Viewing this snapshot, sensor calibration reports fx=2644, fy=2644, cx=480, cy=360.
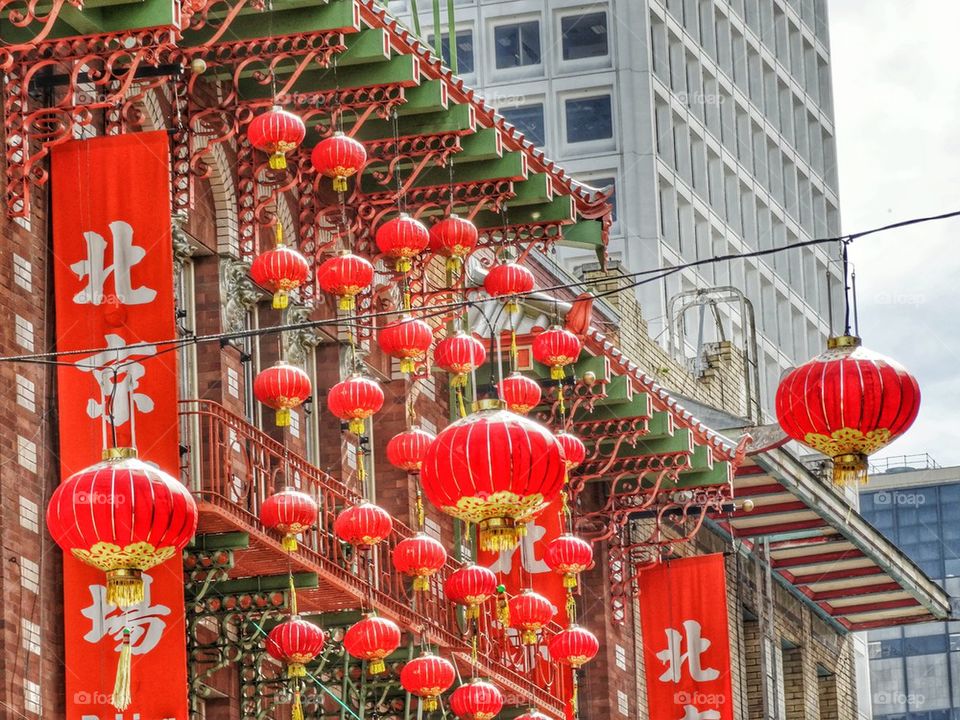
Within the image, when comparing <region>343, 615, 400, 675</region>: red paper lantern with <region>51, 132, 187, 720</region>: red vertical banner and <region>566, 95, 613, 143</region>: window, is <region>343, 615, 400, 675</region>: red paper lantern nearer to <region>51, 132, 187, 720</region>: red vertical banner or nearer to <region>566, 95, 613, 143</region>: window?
<region>51, 132, 187, 720</region>: red vertical banner

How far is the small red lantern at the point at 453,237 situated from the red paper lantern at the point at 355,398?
3107mm

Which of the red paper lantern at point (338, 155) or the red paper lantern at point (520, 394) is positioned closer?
the red paper lantern at point (338, 155)

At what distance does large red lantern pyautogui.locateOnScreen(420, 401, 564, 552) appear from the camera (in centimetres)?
2033

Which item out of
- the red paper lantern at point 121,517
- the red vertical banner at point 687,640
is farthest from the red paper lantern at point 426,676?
the red vertical banner at point 687,640

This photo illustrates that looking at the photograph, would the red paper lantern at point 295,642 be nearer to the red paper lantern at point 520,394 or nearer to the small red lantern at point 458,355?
the small red lantern at point 458,355

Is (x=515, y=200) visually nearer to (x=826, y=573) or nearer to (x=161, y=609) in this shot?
(x=161, y=609)

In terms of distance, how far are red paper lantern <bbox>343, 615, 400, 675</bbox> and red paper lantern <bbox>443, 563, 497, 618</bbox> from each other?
6.97ft

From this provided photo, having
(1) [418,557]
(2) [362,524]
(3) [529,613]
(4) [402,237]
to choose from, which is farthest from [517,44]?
(2) [362,524]

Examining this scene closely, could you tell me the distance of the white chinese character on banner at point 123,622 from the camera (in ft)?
73.2

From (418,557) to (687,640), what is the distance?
399 inches

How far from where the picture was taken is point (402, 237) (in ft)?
89.5

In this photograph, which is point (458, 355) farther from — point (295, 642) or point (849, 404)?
point (849, 404)

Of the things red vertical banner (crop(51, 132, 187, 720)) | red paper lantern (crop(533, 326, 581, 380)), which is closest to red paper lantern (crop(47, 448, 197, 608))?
red vertical banner (crop(51, 132, 187, 720))

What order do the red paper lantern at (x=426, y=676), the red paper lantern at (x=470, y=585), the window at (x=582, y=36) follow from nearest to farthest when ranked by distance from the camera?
the red paper lantern at (x=426, y=676)
the red paper lantern at (x=470, y=585)
the window at (x=582, y=36)
